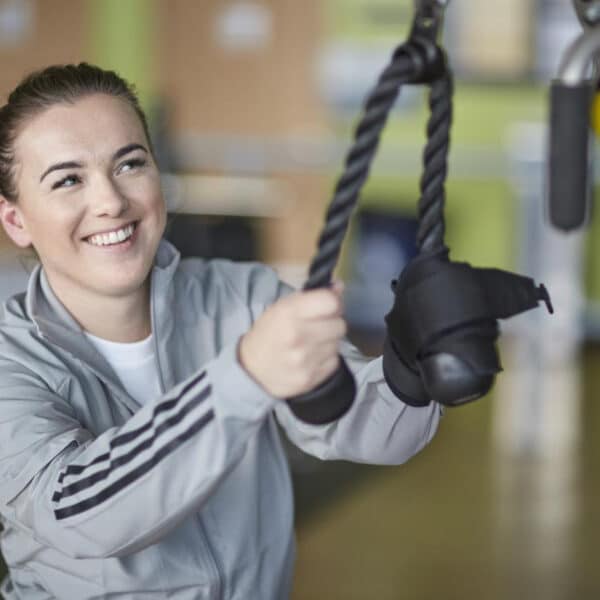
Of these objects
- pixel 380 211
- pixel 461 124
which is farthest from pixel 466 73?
pixel 380 211

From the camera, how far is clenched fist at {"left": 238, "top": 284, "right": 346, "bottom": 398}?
95 centimetres

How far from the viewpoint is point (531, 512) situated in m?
3.65

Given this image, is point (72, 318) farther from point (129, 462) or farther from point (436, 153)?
point (436, 153)

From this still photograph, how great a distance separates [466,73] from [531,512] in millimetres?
2807

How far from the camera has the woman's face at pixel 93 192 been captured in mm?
1300

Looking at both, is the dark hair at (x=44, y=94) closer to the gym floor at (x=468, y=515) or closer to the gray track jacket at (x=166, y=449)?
the gray track jacket at (x=166, y=449)

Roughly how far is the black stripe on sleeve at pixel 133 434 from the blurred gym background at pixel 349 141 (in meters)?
3.20

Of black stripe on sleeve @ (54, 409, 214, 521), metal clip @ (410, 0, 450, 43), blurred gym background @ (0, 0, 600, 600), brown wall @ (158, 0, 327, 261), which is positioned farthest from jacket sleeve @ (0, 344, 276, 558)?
brown wall @ (158, 0, 327, 261)

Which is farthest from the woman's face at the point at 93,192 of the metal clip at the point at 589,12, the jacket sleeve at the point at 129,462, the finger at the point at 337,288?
the metal clip at the point at 589,12

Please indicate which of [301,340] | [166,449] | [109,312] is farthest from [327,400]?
[109,312]

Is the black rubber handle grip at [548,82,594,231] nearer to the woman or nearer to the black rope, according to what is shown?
the black rope

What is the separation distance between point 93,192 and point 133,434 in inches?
12.8

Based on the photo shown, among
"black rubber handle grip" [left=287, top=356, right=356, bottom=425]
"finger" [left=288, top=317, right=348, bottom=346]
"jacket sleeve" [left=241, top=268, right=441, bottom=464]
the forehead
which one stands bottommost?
"jacket sleeve" [left=241, top=268, right=441, bottom=464]

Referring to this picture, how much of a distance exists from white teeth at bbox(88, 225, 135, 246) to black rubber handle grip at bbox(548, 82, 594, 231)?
49 cm
